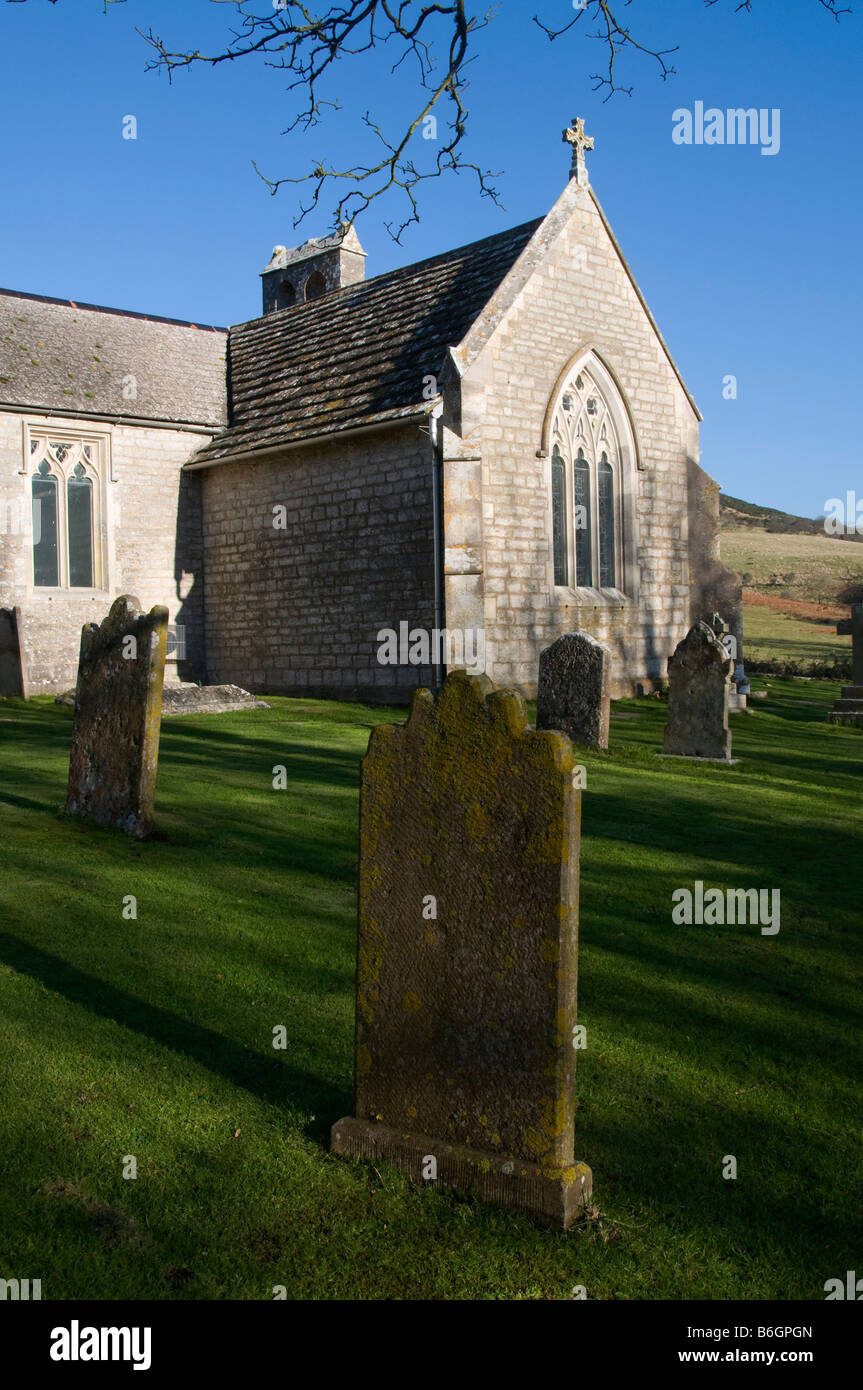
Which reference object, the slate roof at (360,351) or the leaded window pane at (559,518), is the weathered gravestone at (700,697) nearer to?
the leaded window pane at (559,518)

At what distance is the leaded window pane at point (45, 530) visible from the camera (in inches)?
786

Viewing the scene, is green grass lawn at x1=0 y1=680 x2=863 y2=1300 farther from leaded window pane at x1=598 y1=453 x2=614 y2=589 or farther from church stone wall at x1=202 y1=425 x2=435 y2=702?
leaded window pane at x1=598 y1=453 x2=614 y2=589

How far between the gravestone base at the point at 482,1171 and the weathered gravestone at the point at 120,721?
445 cm

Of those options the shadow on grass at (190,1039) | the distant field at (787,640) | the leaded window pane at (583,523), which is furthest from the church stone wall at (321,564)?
the distant field at (787,640)

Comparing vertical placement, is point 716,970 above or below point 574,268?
below

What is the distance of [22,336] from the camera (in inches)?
815

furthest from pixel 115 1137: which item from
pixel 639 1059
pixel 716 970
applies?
pixel 716 970

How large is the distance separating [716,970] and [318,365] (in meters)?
17.0

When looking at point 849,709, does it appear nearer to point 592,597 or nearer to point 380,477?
point 592,597

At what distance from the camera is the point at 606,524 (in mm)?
19797

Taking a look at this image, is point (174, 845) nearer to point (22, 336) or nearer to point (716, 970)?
point (716, 970)

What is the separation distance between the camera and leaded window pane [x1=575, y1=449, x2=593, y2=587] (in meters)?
19.2

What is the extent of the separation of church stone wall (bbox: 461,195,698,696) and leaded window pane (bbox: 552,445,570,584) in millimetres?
451
